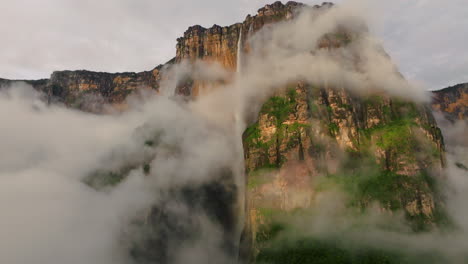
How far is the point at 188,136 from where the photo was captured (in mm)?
129500

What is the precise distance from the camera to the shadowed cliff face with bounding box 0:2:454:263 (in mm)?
92625

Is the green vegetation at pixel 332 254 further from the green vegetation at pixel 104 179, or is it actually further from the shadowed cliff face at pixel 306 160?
the green vegetation at pixel 104 179

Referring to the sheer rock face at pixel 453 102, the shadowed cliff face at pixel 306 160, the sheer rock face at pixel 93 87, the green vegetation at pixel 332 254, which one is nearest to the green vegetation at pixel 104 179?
the shadowed cliff face at pixel 306 160

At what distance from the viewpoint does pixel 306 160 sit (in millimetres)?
98438

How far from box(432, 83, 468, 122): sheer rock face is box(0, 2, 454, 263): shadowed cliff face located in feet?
155

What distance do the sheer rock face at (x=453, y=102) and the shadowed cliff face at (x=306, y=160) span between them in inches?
1855

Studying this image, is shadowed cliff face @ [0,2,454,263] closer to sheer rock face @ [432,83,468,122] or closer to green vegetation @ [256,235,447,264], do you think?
green vegetation @ [256,235,447,264]

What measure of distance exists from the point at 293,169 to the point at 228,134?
3361 centimetres

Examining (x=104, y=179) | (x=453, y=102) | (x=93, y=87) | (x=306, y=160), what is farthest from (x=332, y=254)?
(x=93, y=87)

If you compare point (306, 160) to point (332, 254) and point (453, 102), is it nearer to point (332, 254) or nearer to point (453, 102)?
point (332, 254)

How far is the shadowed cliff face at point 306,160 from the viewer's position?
92625 mm

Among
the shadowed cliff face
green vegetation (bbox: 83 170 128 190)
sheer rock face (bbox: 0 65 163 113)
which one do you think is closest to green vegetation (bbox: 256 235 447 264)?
the shadowed cliff face

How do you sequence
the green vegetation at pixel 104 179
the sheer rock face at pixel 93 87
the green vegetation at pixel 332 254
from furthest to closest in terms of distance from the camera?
the sheer rock face at pixel 93 87 → the green vegetation at pixel 104 179 → the green vegetation at pixel 332 254

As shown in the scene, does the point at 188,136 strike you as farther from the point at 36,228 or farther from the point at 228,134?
the point at 36,228
